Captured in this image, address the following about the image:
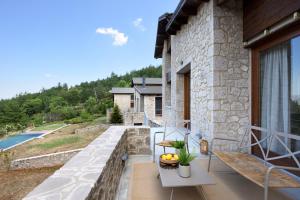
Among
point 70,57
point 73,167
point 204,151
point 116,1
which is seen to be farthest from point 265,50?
point 70,57

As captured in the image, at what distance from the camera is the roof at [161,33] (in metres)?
8.99

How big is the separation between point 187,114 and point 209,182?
5.42m

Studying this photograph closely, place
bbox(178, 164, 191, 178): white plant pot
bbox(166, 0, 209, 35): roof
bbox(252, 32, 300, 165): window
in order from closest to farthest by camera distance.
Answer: bbox(178, 164, 191, 178): white plant pot → bbox(252, 32, 300, 165): window → bbox(166, 0, 209, 35): roof

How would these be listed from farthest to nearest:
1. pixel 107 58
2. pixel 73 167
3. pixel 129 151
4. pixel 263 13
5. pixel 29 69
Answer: pixel 107 58 < pixel 29 69 < pixel 129 151 < pixel 263 13 < pixel 73 167

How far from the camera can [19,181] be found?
30.3ft

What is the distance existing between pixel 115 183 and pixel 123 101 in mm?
23133

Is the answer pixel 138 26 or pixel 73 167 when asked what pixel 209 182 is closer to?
pixel 73 167

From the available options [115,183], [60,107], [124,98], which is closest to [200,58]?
[115,183]

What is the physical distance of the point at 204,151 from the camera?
14.2 feet

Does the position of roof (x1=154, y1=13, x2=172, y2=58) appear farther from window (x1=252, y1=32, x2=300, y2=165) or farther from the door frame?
window (x1=252, y1=32, x2=300, y2=165)

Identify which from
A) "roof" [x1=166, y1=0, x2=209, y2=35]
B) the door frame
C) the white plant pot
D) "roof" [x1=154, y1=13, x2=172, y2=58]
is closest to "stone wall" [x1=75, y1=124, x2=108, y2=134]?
"roof" [x1=154, y1=13, x2=172, y2=58]

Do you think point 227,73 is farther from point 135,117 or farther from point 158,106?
point 135,117

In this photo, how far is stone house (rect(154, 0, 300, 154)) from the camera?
304cm

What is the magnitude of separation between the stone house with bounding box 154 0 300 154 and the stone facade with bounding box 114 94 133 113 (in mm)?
20706
